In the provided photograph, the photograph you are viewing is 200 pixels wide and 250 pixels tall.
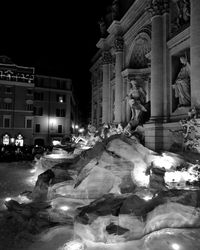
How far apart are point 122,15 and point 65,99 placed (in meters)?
24.1

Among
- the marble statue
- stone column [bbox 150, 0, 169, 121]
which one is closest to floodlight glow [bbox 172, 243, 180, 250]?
stone column [bbox 150, 0, 169, 121]

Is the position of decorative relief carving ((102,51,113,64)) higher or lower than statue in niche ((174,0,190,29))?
higher

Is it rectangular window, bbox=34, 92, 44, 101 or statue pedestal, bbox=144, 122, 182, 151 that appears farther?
rectangular window, bbox=34, 92, 44, 101

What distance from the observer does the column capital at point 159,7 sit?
51.7ft

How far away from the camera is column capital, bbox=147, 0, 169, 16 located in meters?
15.8

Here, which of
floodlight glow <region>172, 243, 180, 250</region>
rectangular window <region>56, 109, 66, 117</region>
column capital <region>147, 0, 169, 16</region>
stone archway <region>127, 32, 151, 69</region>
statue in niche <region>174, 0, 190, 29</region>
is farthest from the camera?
rectangular window <region>56, 109, 66, 117</region>

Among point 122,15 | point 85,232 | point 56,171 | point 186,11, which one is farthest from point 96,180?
point 122,15

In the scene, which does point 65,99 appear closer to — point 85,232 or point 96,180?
point 96,180

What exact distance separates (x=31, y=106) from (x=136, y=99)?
26450 mm

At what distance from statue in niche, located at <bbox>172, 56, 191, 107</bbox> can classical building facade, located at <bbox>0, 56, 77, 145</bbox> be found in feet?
104

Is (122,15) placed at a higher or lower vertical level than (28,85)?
higher

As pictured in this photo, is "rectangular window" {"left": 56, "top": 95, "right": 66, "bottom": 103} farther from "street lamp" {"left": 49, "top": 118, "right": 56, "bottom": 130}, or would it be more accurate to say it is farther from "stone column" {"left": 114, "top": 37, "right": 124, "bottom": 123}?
"stone column" {"left": 114, "top": 37, "right": 124, "bottom": 123}

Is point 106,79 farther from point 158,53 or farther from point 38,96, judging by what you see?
point 38,96

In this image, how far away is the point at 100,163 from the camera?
35.2 feet
